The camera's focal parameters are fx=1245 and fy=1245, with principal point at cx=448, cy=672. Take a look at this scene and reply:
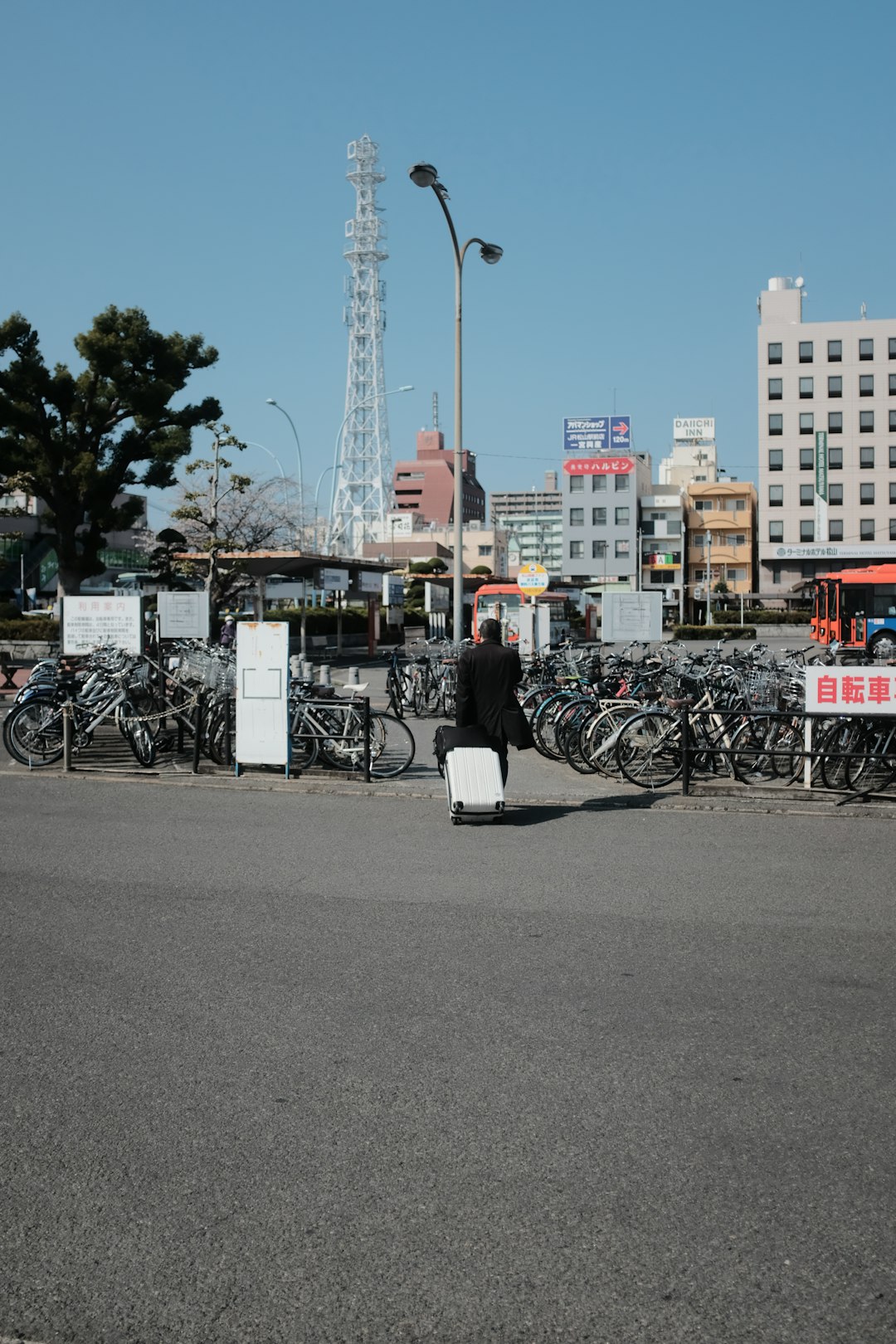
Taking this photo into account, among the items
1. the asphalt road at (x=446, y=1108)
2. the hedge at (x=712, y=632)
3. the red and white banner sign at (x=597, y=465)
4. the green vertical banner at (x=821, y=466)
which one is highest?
the red and white banner sign at (x=597, y=465)

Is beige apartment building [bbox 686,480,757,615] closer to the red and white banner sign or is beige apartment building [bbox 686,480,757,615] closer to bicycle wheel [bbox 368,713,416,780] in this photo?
the red and white banner sign

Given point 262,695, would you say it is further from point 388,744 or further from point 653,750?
point 653,750

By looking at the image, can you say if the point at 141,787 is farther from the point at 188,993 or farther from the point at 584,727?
the point at 188,993

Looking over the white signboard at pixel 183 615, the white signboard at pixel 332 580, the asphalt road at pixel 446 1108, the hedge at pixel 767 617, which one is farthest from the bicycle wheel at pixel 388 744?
the hedge at pixel 767 617

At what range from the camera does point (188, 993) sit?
17.6ft

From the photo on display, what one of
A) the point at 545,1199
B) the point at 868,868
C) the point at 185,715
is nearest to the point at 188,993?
the point at 545,1199

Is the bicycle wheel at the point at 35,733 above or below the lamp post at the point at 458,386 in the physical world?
below

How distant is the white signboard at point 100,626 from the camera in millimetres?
16047

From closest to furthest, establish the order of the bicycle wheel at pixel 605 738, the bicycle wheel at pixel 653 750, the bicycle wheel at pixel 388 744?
1. the bicycle wheel at pixel 653 750
2. the bicycle wheel at pixel 605 738
3. the bicycle wheel at pixel 388 744

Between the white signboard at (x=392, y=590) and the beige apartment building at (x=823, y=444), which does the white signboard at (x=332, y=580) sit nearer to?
the white signboard at (x=392, y=590)

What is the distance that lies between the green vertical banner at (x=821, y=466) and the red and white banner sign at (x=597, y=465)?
56.1ft

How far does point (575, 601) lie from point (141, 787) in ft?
229

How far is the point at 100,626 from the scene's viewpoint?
52.9 ft

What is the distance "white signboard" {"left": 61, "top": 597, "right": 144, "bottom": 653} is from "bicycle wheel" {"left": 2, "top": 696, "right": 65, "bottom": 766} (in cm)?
242
